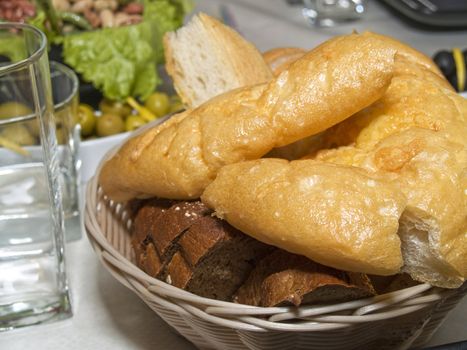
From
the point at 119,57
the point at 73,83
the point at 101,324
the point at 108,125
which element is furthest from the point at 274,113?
the point at 119,57

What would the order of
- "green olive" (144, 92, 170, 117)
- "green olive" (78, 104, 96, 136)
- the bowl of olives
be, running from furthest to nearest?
1. "green olive" (144, 92, 170, 117)
2. "green olive" (78, 104, 96, 136)
3. the bowl of olives

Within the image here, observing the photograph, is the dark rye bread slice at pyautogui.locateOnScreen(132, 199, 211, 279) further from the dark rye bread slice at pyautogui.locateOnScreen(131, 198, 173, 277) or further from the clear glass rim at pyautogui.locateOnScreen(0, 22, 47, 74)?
the clear glass rim at pyautogui.locateOnScreen(0, 22, 47, 74)

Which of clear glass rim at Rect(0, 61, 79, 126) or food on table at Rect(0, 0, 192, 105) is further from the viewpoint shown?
food on table at Rect(0, 0, 192, 105)

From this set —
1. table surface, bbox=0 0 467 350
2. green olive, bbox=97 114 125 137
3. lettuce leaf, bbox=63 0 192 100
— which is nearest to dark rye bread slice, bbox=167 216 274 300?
table surface, bbox=0 0 467 350

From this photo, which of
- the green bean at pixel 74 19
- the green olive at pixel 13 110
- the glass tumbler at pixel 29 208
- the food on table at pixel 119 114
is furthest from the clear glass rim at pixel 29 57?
the green bean at pixel 74 19

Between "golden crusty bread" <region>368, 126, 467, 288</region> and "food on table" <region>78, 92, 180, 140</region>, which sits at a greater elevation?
"golden crusty bread" <region>368, 126, 467, 288</region>

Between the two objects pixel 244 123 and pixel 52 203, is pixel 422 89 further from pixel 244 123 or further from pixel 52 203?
pixel 52 203

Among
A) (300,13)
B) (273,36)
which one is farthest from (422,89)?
(300,13)
